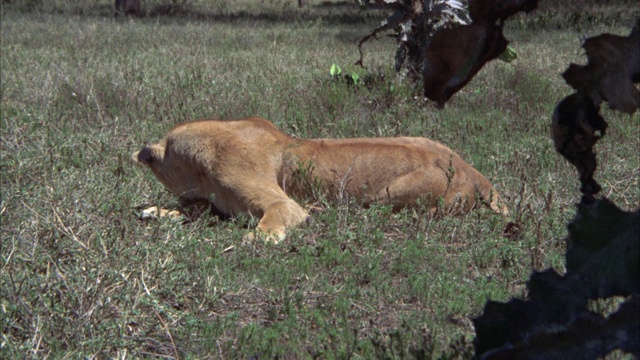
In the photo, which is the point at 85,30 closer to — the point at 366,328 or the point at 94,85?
the point at 94,85

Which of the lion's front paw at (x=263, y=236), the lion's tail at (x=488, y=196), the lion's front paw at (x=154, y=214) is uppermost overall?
the lion's tail at (x=488, y=196)

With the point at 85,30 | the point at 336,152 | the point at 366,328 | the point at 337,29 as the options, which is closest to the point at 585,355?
the point at 366,328

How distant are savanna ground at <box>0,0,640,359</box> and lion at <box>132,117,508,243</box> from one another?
16cm

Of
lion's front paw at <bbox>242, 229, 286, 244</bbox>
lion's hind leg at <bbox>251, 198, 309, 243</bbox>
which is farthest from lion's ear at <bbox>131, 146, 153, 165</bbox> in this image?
lion's front paw at <bbox>242, 229, 286, 244</bbox>

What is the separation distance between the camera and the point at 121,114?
908cm

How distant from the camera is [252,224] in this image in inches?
227

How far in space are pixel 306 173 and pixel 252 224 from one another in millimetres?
558

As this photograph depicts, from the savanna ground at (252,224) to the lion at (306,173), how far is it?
159mm

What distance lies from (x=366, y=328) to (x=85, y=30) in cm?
1482

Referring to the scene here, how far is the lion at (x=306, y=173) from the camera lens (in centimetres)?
594

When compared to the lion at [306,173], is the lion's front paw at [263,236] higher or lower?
lower

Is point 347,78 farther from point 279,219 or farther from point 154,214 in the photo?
point 279,219

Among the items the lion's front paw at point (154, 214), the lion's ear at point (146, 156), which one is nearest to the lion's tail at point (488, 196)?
the lion's front paw at point (154, 214)

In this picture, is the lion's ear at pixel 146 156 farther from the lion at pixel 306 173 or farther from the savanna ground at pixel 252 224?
the savanna ground at pixel 252 224
